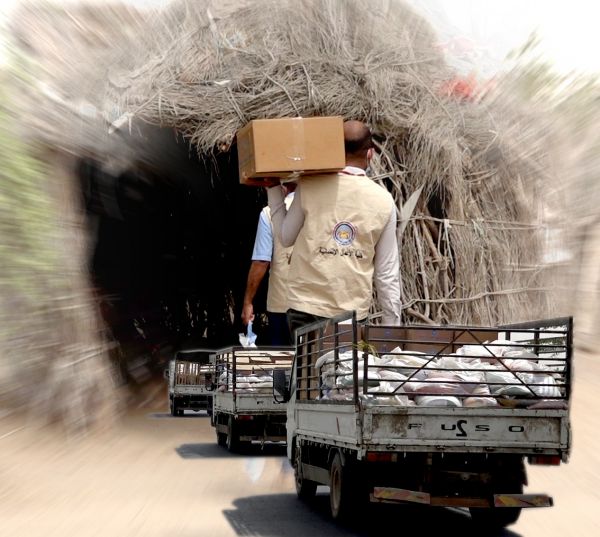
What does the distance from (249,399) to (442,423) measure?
5871 mm

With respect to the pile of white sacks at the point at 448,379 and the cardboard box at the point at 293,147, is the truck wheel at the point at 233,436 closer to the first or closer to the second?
the cardboard box at the point at 293,147

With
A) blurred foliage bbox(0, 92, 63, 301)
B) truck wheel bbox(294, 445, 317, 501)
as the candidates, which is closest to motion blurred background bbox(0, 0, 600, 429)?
blurred foliage bbox(0, 92, 63, 301)

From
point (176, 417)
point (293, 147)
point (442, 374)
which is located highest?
point (293, 147)

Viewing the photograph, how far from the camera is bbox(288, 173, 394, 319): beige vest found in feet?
28.1

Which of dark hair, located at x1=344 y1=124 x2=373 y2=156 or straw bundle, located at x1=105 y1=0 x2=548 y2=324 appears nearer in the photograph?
dark hair, located at x1=344 y1=124 x2=373 y2=156

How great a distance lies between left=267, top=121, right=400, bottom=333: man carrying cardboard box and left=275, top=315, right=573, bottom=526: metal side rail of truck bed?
1.70 ft

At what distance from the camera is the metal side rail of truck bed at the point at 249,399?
517 inches

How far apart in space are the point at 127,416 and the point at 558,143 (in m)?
7.95

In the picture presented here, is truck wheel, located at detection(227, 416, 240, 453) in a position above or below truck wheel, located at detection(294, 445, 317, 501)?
below

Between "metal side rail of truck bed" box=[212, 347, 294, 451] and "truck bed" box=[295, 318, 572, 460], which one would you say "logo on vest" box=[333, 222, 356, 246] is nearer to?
"truck bed" box=[295, 318, 572, 460]

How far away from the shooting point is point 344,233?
862 cm

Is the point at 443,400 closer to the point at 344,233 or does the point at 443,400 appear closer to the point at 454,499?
the point at 454,499

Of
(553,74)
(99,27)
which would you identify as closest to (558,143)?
(553,74)

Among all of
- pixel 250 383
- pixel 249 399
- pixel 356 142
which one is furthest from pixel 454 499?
pixel 250 383
